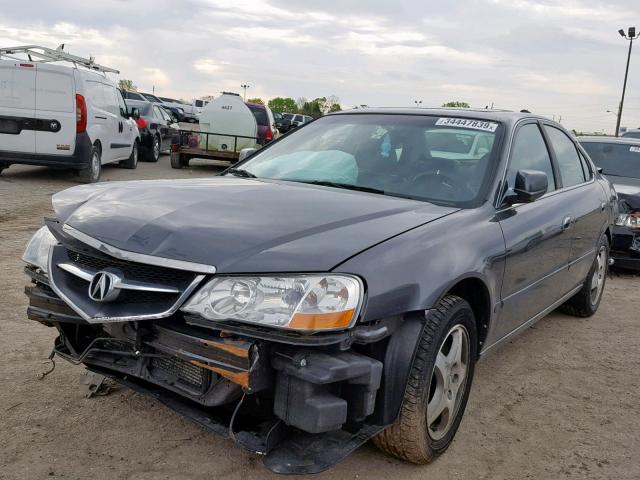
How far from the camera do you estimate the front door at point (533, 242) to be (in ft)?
10.9

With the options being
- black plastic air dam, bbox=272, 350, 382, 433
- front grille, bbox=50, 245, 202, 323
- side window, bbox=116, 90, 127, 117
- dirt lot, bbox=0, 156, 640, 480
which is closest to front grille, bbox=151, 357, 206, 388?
front grille, bbox=50, 245, 202, 323

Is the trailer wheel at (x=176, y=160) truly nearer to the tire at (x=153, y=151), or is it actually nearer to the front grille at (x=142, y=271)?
the tire at (x=153, y=151)

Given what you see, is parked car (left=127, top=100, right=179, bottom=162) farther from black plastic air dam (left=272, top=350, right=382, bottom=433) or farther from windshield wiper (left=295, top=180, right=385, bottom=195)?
black plastic air dam (left=272, top=350, right=382, bottom=433)

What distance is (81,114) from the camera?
10.4m

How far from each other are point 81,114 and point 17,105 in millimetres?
943

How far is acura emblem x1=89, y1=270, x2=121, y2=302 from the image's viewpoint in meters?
2.37

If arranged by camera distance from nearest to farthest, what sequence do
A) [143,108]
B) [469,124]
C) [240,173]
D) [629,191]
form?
[469,124], [240,173], [629,191], [143,108]

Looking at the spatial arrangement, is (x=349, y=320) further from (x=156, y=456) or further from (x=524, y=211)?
(x=524, y=211)

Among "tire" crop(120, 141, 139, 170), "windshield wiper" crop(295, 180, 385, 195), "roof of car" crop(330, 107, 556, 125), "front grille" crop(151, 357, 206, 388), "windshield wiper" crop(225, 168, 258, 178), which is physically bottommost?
"tire" crop(120, 141, 139, 170)

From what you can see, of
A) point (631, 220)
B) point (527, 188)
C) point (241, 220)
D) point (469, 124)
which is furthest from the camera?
point (631, 220)

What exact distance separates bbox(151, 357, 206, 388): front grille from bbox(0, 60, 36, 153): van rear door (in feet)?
29.1

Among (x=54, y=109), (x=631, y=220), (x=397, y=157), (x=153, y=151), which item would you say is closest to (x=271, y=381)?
(x=397, y=157)

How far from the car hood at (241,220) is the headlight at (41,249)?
0.11m

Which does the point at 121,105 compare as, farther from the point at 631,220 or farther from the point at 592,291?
the point at 592,291
